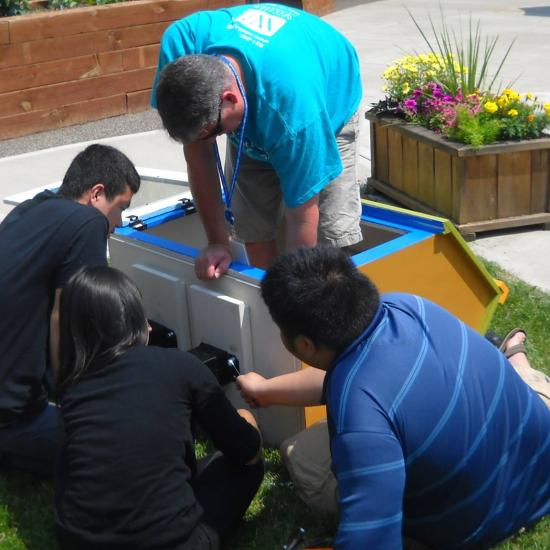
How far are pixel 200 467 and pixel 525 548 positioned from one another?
0.94 metres

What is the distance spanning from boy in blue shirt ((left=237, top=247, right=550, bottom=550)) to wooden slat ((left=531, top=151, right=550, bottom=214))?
108 inches

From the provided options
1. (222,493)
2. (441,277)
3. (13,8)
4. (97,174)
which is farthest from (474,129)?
(13,8)

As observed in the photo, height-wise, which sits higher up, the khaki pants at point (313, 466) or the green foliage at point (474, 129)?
the green foliage at point (474, 129)

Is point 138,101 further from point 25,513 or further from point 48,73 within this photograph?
point 25,513

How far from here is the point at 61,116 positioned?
7.82 metres

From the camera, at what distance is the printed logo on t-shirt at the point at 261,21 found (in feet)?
9.11

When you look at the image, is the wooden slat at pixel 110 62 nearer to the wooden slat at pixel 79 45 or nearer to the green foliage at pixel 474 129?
the wooden slat at pixel 79 45

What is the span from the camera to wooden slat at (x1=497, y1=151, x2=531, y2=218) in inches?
188

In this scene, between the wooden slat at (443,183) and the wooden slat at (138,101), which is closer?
the wooden slat at (443,183)

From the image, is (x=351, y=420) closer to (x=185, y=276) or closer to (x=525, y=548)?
(x=525, y=548)

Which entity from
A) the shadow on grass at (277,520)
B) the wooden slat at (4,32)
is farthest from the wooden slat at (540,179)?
the wooden slat at (4,32)

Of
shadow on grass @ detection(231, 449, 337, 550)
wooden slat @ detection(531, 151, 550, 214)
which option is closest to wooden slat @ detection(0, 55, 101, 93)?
wooden slat @ detection(531, 151, 550, 214)

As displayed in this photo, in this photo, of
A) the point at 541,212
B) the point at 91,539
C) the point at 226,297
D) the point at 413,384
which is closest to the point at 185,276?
the point at 226,297

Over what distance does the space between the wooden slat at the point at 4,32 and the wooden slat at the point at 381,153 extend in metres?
3.47
